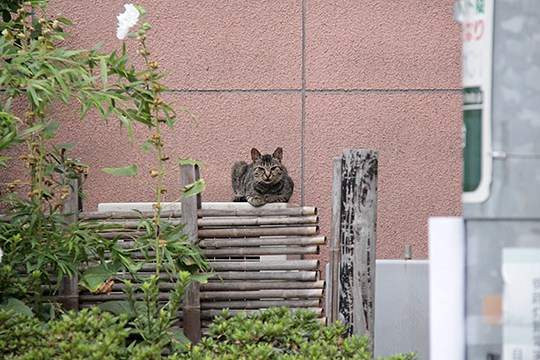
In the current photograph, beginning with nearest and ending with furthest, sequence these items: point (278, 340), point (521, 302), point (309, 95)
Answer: point (521, 302) < point (278, 340) < point (309, 95)

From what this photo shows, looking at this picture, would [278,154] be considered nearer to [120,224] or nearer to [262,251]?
[262,251]

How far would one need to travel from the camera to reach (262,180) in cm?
672

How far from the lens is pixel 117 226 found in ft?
18.0

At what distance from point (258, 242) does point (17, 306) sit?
1.35 metres

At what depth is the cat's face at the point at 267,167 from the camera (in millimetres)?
6645

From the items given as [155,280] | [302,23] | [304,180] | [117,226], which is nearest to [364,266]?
[155,280]

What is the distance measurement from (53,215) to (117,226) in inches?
13.5

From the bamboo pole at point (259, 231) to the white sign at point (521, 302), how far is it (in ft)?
11.3

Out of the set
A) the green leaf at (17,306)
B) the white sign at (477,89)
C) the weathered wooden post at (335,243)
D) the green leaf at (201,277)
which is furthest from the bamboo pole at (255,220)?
the white sign at (477,89)

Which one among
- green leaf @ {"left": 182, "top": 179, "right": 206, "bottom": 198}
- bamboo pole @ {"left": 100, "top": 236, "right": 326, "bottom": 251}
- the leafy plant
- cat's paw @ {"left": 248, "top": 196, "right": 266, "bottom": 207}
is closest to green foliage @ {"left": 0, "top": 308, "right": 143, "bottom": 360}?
the leafy plant

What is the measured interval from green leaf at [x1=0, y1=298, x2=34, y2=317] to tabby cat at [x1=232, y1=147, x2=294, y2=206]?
2.07 meters

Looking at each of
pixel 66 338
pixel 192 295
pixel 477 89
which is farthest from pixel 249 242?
pixel 477 89

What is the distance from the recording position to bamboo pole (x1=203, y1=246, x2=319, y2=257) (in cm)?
559

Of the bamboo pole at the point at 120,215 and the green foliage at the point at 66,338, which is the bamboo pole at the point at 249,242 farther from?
the green foliage at the point at 66,338
